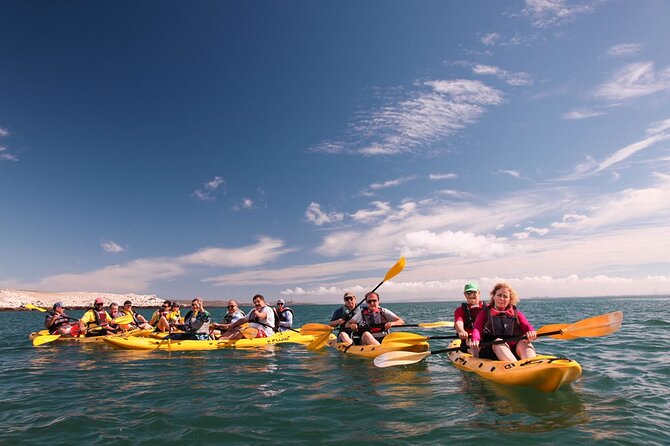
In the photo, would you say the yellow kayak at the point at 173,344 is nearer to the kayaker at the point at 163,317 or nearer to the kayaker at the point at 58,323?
the kayaker at the point at 163,317

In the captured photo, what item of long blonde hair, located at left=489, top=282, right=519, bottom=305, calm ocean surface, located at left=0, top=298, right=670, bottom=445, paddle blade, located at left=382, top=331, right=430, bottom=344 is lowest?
calm ocean surface, located at left=0, top=298, right=670, bottom=445

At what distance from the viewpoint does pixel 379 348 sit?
33.3ft

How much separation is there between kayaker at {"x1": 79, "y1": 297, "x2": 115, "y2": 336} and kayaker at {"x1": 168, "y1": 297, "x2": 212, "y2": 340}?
374 cm

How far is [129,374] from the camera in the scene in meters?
9.16

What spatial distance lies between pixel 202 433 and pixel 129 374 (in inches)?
215

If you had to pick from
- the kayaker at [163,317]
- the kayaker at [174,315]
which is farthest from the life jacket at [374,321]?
the kayaker at [174,315]

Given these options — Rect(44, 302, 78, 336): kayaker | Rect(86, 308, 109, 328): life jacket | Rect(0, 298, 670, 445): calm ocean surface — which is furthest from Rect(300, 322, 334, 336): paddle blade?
Rect(44, 302, 78, 336): kayaker

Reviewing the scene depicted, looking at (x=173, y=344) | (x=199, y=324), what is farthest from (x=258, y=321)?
(x=173, y=344)

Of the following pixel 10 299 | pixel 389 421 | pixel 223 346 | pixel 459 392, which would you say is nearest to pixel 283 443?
pixel 389 421

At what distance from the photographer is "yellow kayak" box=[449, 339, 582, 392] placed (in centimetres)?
587

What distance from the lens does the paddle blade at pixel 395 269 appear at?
12.5 metres

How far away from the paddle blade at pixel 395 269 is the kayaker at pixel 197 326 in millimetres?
6988

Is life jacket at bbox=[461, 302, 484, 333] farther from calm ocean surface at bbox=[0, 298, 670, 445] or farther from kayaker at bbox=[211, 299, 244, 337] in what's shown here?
kayaker at bbox=[211, 299, 244, 337]

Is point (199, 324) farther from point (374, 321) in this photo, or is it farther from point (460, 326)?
point (460, 326)
